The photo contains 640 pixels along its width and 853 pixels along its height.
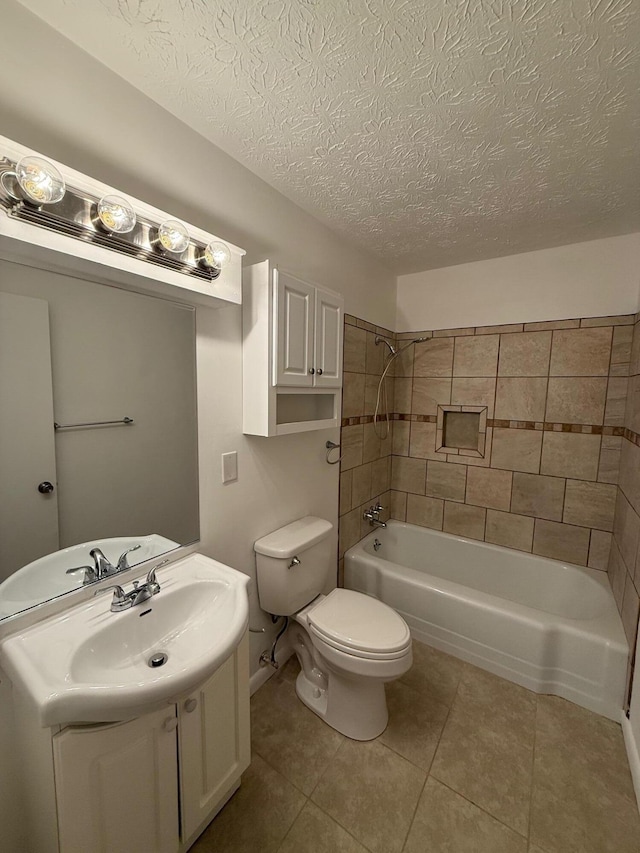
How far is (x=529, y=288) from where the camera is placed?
226 centimetres

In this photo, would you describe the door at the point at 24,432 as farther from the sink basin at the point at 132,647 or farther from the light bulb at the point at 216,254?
the light bulb at the point at 216,254

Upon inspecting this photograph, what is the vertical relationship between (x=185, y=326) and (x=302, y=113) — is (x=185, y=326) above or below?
below

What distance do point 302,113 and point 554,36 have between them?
27.7 inches

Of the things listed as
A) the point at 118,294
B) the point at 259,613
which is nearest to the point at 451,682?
the point at 259,613

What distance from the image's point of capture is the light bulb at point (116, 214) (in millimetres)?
932

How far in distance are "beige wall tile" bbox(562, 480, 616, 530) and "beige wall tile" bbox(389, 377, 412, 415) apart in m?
1.17

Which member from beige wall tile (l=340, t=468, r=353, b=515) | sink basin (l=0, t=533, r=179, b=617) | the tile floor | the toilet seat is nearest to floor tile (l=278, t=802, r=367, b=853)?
the tile floor

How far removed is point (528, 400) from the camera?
2.30 metres

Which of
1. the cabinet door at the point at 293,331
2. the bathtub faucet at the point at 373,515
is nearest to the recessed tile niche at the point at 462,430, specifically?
the bathtub faucet at the point at 373,515

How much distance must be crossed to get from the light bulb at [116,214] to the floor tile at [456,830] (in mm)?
2107

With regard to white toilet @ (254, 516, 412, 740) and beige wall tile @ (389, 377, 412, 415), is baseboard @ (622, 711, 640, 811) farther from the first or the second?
beige wall tile @ (389, 377, 412, 415)

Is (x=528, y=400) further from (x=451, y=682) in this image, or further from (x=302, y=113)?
(x=302, y=113)

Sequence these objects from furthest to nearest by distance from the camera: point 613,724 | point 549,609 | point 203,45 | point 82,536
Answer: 1. point 549,609
2. point 613,724
3. point 82,536
4. point 203,45

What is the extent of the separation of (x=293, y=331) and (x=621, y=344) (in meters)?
1.94
